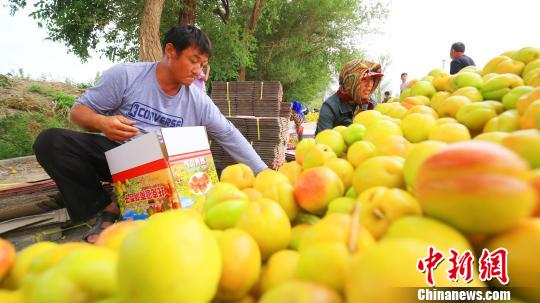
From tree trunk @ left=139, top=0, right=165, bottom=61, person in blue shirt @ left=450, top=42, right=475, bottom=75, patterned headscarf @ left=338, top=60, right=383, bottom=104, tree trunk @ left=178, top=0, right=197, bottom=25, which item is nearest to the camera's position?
patterned headscarf @ left=338, top=60, right=383, bottom=104

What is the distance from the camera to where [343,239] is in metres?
0.62

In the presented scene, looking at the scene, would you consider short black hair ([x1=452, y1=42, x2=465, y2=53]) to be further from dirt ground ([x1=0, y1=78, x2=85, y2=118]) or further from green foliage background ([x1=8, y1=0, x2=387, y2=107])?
dirt ground ([x1=0, y1=78, x2=85, y2=118])

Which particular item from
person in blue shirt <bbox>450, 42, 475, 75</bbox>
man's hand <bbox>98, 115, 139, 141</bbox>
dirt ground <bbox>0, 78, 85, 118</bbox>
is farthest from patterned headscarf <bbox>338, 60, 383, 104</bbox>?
dirt ground <bbox>0, 78, 85, 118</bbox>

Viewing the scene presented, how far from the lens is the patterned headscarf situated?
3.29 m

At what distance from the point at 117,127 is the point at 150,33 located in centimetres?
440

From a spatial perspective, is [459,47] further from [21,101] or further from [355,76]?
[21,101]

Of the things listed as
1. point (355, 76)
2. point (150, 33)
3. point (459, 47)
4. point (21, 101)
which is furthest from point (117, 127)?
point (21, 101)

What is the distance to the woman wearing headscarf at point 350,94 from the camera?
10.9 ft

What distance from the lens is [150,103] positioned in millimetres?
2801

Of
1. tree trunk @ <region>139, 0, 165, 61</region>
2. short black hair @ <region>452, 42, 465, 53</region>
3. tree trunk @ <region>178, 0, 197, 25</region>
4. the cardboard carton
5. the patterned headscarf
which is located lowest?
the cardboard carton

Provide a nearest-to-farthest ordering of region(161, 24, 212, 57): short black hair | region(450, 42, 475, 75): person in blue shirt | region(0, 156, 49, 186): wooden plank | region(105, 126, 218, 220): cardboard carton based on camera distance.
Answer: region(105, 126, 218, 220): cardboard carton, region(161, 24, 212, 57): short black hair, region(0, 156, 49, 186): wooden plank, region(450, 42, 475, 75): person in blue shirt

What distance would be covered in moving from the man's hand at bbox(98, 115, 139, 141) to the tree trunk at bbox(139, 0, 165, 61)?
3.91 m

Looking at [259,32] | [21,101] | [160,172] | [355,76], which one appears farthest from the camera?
[259,32]

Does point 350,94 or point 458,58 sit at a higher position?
point 458,58
